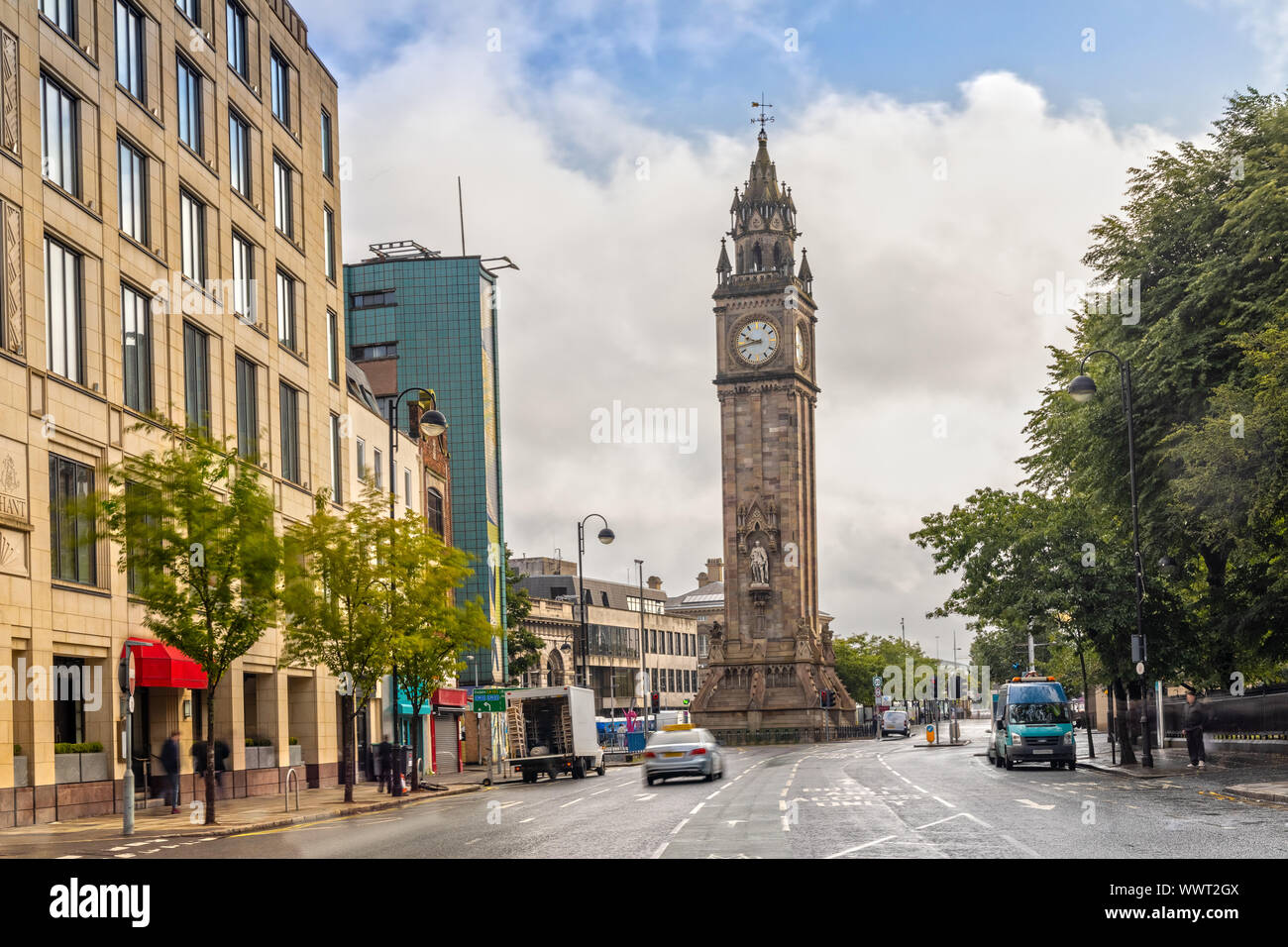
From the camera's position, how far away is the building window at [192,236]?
3841cm

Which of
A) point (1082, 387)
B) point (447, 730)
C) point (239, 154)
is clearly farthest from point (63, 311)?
point (447, 730)

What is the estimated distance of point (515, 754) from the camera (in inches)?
1970

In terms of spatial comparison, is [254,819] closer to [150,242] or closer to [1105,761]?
[150,242]

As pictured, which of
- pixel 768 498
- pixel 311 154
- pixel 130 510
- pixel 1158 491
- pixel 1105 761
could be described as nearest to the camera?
pixel 130 510

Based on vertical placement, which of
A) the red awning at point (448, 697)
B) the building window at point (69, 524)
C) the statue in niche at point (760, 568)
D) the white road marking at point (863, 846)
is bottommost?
the red awning at point (448, 697)

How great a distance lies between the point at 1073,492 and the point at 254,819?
3114 centimetres

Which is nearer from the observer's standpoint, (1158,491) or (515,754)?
(1158,491)

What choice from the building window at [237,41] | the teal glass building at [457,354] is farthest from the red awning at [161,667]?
the teal glass building at [457,354]

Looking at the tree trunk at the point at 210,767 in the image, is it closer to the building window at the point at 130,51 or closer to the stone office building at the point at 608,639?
the building window at the point at 130,51

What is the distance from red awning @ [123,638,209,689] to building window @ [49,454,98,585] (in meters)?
2.29

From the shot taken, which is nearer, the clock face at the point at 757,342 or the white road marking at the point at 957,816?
the white road marking at the point at 957,816

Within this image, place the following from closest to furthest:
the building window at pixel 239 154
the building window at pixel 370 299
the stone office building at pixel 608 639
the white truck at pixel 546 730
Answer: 1. the building window at pixel 239 154
2. the white truck at pixel 546 730
3. the building window at pixel 370 299
4. the stone office building at pixel 608 639

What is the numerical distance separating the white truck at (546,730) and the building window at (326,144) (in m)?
19.4
